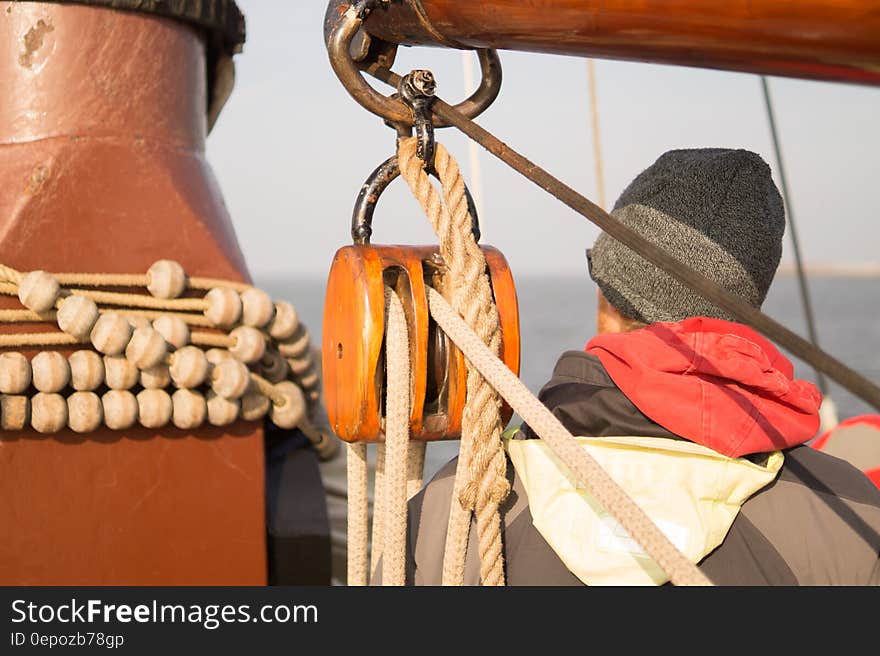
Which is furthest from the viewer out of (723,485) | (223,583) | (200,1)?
(200,1)

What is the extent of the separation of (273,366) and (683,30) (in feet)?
3.70

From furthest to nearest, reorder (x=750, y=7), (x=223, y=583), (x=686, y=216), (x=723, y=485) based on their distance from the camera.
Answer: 1. (x=223, y=583)
2. (x=686, y=216)
3. (x=723, y=485)
4. (x=750, y=7)

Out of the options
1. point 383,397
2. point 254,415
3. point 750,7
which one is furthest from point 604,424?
point 254,415

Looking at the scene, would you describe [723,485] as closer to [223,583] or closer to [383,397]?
[383,397]

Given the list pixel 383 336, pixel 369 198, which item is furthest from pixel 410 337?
pixel 369 198

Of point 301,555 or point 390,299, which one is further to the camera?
point 301,555

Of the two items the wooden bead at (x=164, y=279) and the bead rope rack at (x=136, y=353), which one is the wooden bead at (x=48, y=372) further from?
the wooden bead at (x=164, y=279)

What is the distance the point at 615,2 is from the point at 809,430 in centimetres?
52

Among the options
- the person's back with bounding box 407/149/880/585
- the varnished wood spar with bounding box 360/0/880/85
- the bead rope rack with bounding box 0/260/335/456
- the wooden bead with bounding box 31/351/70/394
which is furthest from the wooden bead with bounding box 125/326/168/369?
the varnished wood spar with bounding box 360/0/880/85

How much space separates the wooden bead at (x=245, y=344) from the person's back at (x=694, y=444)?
59 cm

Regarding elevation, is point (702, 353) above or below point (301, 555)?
above

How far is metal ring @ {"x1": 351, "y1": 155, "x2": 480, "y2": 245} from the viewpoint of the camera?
1.10 metres
